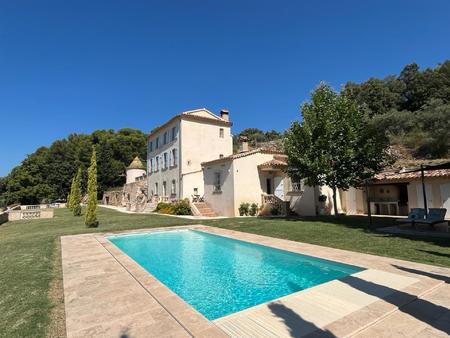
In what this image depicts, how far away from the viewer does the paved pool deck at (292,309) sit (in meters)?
3.44

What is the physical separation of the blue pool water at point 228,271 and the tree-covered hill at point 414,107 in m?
21.0

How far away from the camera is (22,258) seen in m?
7.95

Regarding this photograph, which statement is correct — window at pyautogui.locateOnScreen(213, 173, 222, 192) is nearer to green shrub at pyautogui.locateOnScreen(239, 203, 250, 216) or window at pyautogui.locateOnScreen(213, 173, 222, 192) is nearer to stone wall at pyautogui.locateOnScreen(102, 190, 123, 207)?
green shrub at pyautogui.locateOnScreen(239, 203, 250, 216)

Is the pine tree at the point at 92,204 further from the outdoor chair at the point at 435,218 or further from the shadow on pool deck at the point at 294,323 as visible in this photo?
the outdoor chair at the point at 435,218

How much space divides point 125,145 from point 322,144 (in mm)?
58045

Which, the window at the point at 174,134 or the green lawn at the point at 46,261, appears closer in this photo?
the green lawn at the point at 46,261

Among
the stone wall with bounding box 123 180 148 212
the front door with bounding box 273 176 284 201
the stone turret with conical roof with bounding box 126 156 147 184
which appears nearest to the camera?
the front door with bounding box 273 176 284 201

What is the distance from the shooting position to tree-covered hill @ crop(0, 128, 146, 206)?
52750 millimetres

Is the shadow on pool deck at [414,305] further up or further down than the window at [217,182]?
further down

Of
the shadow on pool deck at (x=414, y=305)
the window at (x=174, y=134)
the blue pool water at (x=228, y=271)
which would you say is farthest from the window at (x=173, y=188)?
the shadow on pool deck at (x=414, y=305)

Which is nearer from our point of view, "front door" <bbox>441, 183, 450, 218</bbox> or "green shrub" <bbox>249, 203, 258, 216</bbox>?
"front door" <bbox>441, 183, 450, 218</bbox>

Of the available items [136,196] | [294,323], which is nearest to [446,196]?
[294,323]

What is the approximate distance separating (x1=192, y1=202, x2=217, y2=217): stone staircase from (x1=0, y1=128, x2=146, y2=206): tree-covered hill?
39.2 meters

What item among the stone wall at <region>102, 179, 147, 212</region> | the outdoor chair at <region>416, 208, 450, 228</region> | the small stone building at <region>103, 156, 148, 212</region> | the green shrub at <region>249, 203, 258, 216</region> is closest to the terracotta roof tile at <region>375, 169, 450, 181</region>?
the outdoor chair at <region>416, 208, 450, 228</region>
